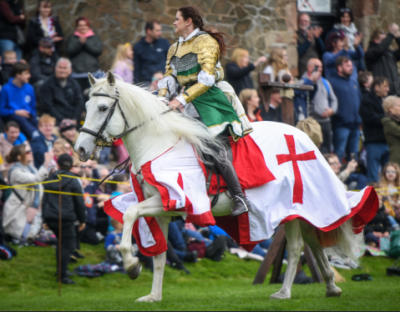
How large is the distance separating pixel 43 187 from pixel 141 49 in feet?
15.0

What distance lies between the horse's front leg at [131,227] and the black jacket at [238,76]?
277 inches

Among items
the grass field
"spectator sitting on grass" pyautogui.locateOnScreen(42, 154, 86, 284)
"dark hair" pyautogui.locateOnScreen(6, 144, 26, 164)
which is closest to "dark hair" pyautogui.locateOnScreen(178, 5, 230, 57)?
the grass field

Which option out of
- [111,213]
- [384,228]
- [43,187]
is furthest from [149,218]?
[384,228]

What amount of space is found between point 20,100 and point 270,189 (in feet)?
20.1

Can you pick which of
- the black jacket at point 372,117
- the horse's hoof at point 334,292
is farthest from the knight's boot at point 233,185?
the black jacket at point 372,117

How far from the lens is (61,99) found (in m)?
11.4

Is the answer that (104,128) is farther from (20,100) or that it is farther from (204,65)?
(20,100)

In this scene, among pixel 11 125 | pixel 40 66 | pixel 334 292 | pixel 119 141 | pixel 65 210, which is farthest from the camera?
pixel 40 66

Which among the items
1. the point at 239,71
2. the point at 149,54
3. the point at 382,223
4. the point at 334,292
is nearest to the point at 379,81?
the point at 239,71

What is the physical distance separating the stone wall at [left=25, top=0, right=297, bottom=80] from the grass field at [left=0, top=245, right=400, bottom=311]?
19.8 ft

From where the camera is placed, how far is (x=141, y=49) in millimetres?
12703

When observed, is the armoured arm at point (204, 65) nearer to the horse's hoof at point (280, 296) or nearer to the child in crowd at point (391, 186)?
the horse's hoof at point (280, 296)

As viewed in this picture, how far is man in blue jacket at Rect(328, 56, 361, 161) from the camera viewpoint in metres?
13.5

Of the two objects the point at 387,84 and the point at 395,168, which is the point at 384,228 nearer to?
the point at 395,168
